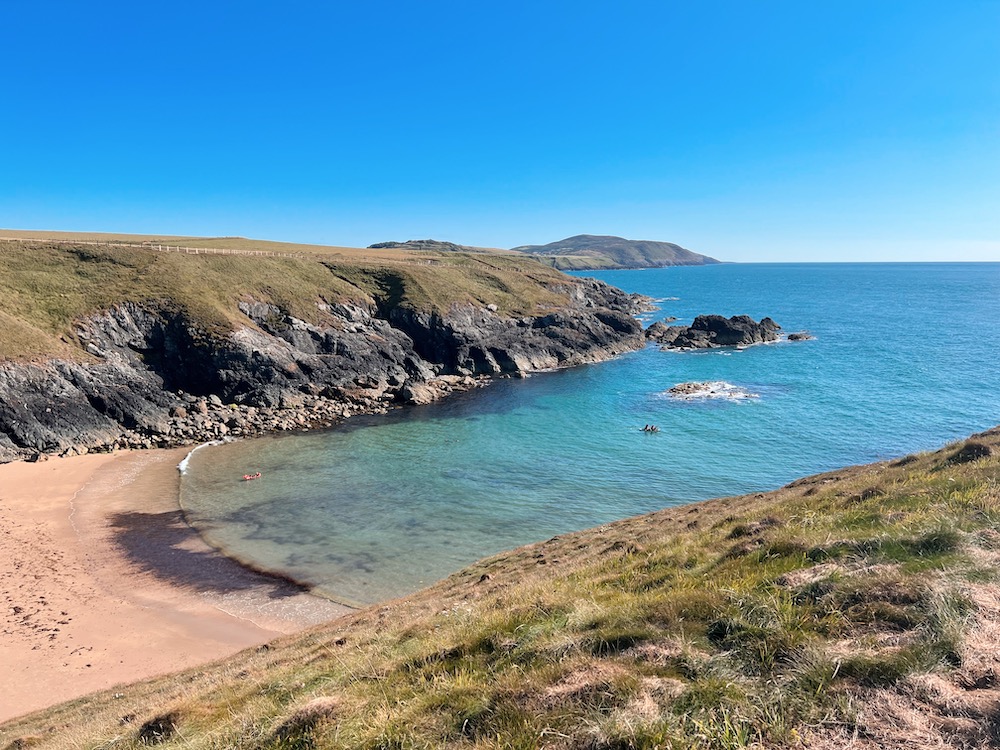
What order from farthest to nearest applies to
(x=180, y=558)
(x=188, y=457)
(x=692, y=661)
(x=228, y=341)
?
1. (x=228, y=341)
2. (x=188, y=457)
3. (x=180, y=558)
4. (x=692, y=661)

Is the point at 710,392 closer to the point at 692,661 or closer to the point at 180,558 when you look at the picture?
the point at 180,558

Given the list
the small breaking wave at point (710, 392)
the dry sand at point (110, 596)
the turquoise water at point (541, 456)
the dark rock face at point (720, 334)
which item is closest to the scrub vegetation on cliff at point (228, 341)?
the turquoise water at point (541, 456)

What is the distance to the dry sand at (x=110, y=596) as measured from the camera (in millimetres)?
20953

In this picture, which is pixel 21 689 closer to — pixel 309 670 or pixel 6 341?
pixel 309 670

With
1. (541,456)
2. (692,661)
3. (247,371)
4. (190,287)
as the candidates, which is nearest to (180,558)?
(541,456)

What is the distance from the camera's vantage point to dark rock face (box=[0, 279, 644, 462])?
45.2 m

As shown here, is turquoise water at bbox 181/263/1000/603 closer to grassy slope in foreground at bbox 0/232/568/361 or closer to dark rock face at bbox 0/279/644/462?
dark rock face at bbox 0/279/644/462

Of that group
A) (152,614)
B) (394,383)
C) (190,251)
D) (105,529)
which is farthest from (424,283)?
(152,614)

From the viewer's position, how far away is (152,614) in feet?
81.3

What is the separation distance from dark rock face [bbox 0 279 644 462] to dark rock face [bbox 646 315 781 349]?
59.7 ft

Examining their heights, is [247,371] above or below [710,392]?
above

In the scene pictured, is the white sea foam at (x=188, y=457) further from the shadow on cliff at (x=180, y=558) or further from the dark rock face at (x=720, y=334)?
the dark rock face at (x=720, y=334)

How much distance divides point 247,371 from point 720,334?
77.3 meters

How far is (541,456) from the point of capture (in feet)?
143
